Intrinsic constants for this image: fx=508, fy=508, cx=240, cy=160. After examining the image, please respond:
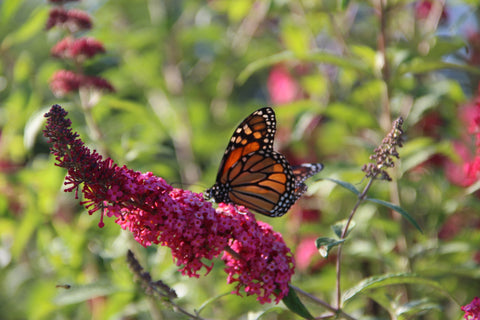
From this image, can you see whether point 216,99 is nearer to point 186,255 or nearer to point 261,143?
point 261,143

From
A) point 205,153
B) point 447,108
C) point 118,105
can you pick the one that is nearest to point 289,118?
point 205,153

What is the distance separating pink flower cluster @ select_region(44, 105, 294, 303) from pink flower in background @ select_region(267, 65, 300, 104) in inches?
117

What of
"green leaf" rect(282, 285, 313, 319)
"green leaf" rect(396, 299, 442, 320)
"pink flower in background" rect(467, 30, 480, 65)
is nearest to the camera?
"green leaf" rect(282, 285, 313, 319)

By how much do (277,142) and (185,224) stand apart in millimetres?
2498

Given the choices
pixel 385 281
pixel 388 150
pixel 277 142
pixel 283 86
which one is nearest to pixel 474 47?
pixel 283 86

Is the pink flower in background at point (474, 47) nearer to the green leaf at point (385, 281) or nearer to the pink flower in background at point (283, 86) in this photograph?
the pink flower in background at point (283, 86)

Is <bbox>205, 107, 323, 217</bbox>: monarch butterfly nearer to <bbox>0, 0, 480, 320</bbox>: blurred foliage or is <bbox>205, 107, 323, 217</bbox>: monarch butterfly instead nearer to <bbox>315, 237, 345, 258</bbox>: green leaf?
<bbox>0, 0, 480, 320</bbox>: blurred foliage

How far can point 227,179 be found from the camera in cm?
279

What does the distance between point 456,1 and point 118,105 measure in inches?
92.0

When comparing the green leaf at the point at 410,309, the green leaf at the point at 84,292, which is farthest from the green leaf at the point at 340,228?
the green leaf at the point at 84,292

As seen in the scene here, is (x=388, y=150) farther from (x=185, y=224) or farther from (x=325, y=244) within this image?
(x=185, y=224)

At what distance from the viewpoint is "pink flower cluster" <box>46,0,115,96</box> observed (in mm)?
3021

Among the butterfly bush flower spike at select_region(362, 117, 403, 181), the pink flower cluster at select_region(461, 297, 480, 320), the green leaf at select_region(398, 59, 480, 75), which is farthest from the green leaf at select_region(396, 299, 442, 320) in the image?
the green leaf at select_region(398, 59, 480, 75)

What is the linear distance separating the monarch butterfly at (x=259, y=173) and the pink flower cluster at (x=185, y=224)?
0.56m
